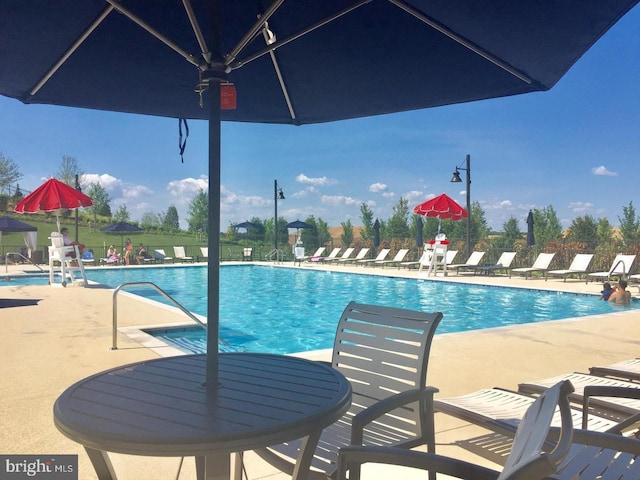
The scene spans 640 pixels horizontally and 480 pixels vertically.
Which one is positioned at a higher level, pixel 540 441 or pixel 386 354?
pixel 540 441

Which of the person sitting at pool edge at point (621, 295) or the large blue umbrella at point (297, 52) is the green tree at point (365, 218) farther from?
the large blue umbrella at point (297, 52)

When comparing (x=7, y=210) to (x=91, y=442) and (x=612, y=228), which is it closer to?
(x=612, y=228)

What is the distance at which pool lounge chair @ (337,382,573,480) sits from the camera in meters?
0.80

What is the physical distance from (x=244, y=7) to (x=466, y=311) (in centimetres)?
810

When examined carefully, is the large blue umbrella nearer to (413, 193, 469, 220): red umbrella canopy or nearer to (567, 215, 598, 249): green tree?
(413, 193, 469, 220): red umbrella canopy

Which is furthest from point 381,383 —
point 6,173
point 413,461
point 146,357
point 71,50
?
point 6,173

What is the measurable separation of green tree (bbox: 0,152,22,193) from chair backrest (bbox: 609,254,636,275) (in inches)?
1706

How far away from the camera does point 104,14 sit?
2223 mm

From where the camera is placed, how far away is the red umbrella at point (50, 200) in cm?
1073

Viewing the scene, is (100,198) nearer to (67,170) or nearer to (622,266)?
(67,170)

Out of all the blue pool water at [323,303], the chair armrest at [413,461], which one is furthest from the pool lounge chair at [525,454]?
the blue pool water at [323,303]

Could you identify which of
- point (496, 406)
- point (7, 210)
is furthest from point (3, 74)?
point (7, 210)

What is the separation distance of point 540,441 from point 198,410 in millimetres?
909

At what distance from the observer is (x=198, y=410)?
1.38 metres
